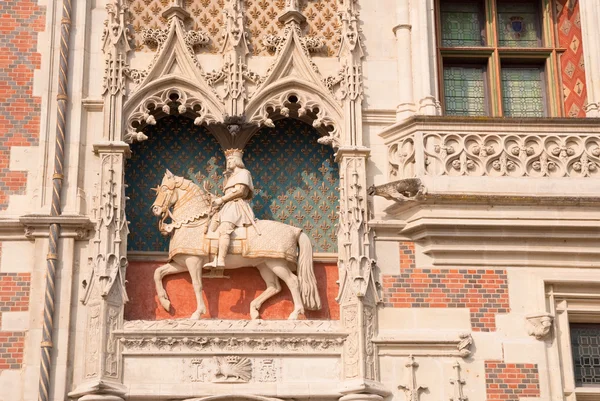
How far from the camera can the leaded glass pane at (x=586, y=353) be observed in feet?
45.1

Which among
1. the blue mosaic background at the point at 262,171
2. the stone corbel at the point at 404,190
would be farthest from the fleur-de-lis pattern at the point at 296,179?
the stone corbel at the point at 404,190

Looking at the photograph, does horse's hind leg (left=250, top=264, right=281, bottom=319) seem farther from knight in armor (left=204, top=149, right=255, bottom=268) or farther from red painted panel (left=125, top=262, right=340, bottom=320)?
knight in armor (left=204, top=149, right=255, bottom=268)

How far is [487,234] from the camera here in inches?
542

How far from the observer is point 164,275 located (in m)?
13.8

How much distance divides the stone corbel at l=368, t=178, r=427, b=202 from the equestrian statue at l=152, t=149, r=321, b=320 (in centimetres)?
106

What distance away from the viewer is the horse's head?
14008 mm

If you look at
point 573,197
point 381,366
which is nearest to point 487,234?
point 573,197

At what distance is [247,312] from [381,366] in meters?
1.66

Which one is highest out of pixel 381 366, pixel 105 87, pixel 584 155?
pixel 105 87

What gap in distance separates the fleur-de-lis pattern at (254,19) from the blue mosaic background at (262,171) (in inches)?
40.5

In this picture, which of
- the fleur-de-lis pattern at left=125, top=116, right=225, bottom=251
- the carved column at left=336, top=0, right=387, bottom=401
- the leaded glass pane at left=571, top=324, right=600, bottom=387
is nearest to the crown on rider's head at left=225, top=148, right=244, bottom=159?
the fleur-de-lis pattern at left=125, top=116, right=225, bottom=251

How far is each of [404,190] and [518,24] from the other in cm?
324

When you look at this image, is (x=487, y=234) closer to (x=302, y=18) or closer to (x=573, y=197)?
(x=573, y=197)

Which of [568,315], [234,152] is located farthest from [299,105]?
[568,315]
